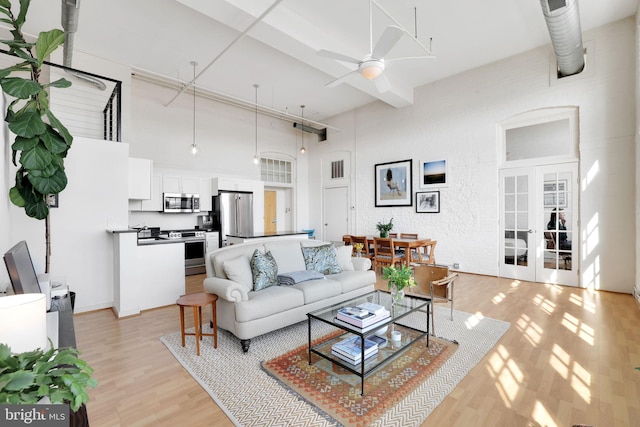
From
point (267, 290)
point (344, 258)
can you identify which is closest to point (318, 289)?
point (267, 290)

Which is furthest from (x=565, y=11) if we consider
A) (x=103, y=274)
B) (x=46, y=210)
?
(x=103, y=274)

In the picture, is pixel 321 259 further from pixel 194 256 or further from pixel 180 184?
pixel 180 184

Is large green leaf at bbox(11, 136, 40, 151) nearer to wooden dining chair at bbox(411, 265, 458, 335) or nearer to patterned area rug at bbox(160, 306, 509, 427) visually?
patterned area rug at bbox(160, 306, 509, 427)

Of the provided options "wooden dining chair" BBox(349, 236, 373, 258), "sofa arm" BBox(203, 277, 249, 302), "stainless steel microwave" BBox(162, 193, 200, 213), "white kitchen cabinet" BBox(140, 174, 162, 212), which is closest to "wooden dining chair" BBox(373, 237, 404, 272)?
"wooden dining chair" BBox(349, 236, 373, 258)

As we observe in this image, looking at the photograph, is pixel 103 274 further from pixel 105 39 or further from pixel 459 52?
pixel 459 52

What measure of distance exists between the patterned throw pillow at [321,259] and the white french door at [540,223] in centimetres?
376

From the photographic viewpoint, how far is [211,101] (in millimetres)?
7531

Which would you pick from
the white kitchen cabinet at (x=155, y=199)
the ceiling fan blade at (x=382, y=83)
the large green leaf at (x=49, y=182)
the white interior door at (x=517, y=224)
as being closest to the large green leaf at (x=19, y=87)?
the large green leaf at (x=49, y=182)

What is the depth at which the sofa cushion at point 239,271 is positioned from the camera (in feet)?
10.3

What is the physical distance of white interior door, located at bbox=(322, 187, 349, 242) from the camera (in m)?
8.58

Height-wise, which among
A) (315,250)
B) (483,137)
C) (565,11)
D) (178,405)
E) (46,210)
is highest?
(565,11)

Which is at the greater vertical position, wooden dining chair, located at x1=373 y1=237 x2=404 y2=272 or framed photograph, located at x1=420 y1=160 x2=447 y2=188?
framed photograph, located at x1=420 y1=160 x2=447 y2=188

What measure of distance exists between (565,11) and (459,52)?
6.29 feet

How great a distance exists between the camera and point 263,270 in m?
3.32
